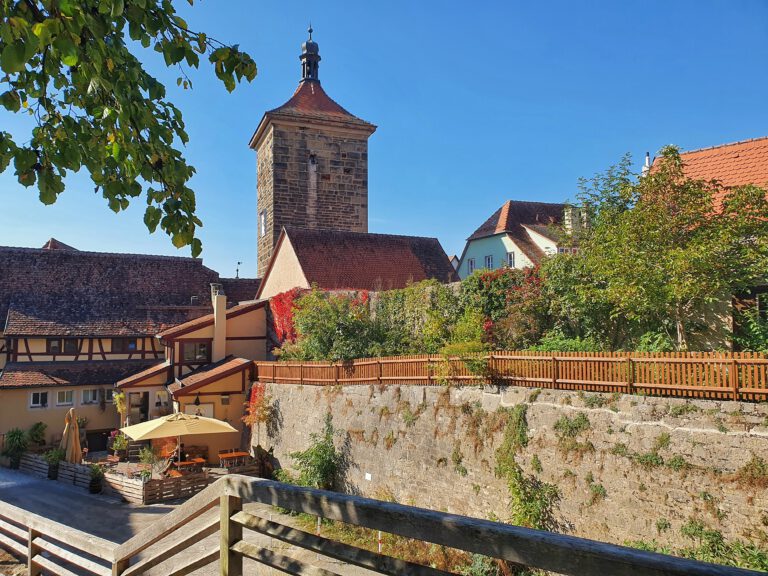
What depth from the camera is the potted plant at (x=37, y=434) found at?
839 inches

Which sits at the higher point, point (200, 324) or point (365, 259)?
point (365, 259)

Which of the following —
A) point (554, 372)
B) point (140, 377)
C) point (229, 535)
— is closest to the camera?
point (229, 535)

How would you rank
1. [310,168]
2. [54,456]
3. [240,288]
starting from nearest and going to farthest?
[54,456], [310,168], [240,288]

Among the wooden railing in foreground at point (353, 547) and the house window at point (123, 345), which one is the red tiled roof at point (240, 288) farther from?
the wooden railing in foreground at point (353, 547)

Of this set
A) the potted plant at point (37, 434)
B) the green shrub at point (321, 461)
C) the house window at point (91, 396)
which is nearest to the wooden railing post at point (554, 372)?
the green shrub at point (321, 461)

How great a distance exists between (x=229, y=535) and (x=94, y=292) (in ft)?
88.8

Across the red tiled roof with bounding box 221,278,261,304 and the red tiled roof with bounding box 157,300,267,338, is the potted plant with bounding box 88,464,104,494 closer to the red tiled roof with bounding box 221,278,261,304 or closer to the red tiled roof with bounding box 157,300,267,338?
the red tiled roof with bounding box 157,300,267,338

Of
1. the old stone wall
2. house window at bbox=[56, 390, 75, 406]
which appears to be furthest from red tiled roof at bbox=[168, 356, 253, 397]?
the old stone wall

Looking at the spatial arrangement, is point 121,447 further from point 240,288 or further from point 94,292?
point 240,288

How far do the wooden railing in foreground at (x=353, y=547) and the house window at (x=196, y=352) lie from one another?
19315 mm

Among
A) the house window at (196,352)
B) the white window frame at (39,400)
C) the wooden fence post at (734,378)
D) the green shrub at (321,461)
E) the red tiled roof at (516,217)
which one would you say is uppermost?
the red tiled roof at (516,217)

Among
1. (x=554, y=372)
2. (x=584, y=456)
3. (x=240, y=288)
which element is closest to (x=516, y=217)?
(x=240, y=288)

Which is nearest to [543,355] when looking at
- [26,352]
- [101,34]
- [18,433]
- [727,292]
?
[727,292]

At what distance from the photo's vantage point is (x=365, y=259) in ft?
80.3
